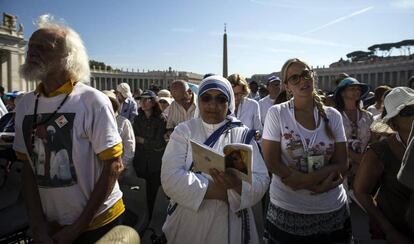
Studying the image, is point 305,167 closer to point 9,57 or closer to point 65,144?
point 65,144

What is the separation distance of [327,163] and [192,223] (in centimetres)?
111

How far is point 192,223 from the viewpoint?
7.00ft

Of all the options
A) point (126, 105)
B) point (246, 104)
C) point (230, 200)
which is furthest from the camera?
point (126, 105)

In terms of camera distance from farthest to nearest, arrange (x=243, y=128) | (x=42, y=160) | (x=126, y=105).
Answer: (x=126, y=105) < (x=243, y=128) < (x=42, y=160)

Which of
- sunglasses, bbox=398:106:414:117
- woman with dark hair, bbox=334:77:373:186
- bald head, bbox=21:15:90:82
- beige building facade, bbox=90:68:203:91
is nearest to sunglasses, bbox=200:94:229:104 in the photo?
bald head, bbox=21:15:90:82

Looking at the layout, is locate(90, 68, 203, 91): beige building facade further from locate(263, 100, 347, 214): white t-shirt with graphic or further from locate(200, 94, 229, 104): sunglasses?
locate(200, 94, 229, 104): sunglasses

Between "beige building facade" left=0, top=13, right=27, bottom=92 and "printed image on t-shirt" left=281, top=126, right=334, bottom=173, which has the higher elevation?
"beige building facade" left=0, top=13, right=27, bottom=92

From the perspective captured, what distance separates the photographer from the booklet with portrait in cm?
182

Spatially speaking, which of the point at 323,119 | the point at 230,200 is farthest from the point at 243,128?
the point at 323,119

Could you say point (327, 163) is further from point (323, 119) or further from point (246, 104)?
point (246, 104)

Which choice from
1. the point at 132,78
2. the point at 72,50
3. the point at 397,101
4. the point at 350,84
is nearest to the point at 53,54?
the point at 72,50

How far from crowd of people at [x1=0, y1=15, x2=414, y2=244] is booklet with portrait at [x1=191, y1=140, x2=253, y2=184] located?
5cm

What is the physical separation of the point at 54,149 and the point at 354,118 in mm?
3669

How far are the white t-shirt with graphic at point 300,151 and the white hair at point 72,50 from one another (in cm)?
142
